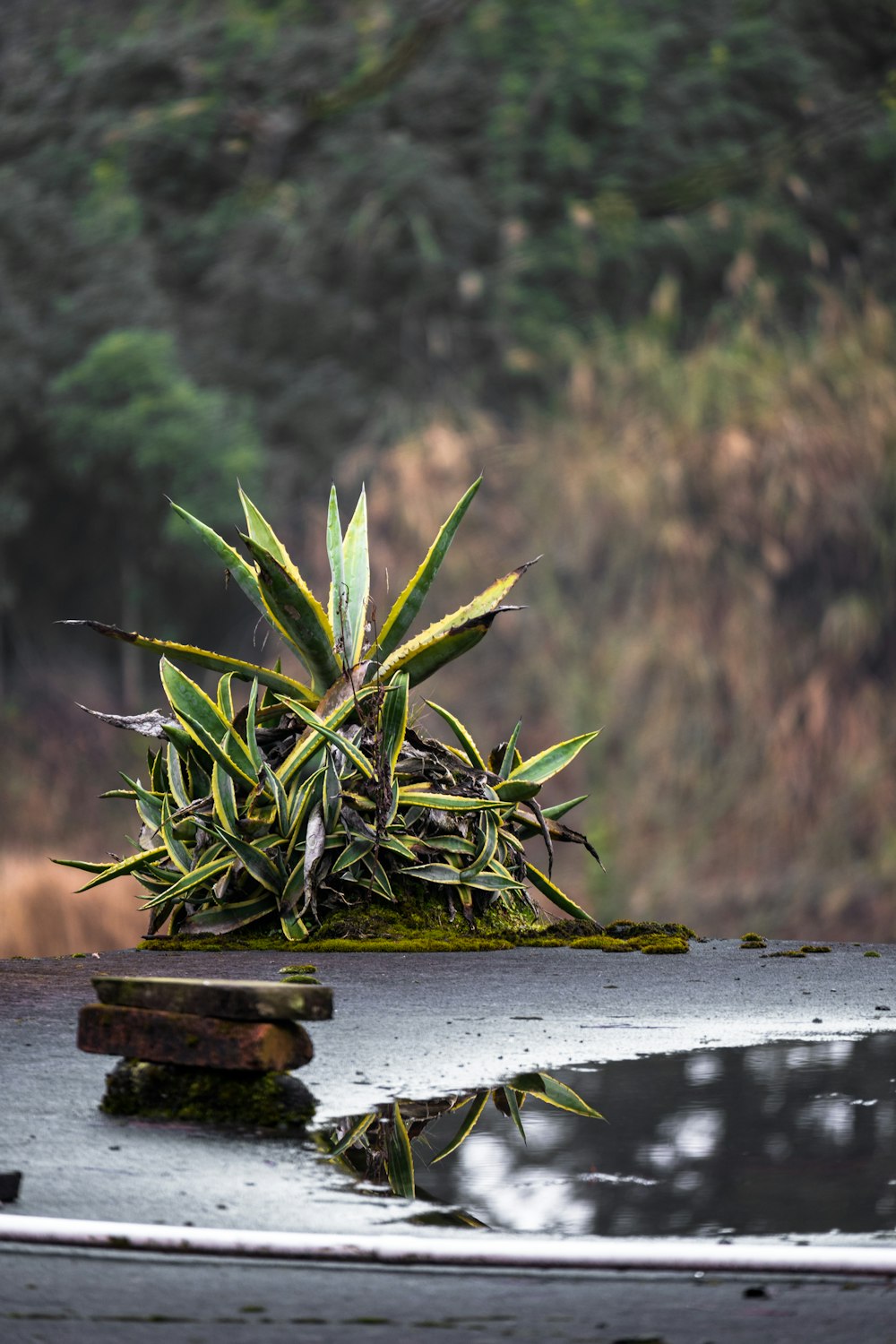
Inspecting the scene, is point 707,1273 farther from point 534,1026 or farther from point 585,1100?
point 534,1026

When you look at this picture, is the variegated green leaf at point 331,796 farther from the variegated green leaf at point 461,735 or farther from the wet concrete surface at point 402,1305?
the wet concrete surface at point 402,1305

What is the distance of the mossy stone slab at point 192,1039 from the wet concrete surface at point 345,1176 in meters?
0.11

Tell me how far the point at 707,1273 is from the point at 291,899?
13.9 feet

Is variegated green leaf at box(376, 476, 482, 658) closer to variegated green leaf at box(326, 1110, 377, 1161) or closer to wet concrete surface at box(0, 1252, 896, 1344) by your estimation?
variegated green leaf at box(326, 1110, 377, 1161)

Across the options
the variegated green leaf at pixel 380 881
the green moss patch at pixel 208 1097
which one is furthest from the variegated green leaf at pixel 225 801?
the green moss patch at pixel 208 1097

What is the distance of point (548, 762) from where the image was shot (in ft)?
23.0

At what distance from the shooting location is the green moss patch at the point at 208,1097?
2.90m

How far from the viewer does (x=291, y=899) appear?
6211mm

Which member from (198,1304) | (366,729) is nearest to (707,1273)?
(198,1304)

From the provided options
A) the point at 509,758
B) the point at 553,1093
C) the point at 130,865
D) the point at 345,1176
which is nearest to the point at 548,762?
the point at 509,758

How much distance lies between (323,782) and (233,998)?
3.46 m

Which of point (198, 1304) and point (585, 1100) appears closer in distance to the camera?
point (198, 1304)

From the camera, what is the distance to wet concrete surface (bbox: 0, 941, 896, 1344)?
74.5 inches

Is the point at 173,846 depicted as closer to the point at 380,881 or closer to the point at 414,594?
the point at 380,881
